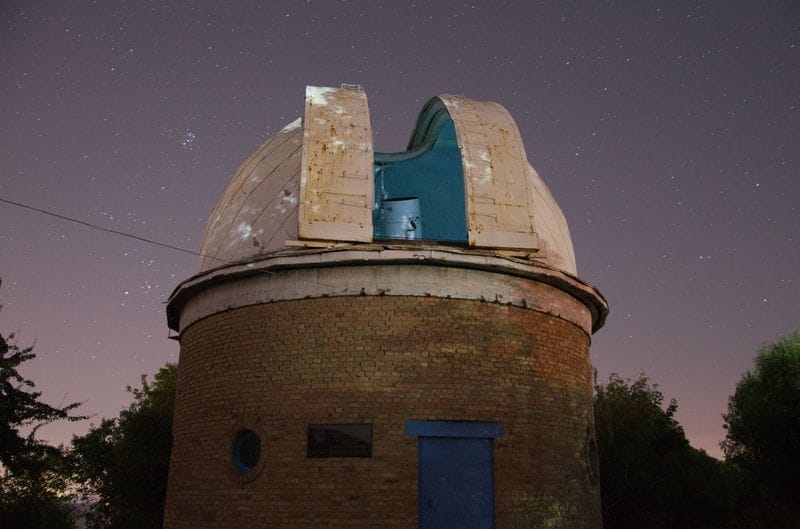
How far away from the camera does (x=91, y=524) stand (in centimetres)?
2025

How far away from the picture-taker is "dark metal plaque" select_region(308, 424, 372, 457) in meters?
8.69

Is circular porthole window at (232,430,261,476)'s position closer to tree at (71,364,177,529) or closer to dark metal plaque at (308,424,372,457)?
dark metal plaque at (308,424,372,457)

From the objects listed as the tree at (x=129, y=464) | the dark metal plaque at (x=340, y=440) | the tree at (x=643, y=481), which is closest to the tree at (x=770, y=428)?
the tree at (x=643, y=481)

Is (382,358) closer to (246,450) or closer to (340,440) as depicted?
(340,440)

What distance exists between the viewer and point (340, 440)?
8734mm

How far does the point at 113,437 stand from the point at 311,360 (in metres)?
13.4

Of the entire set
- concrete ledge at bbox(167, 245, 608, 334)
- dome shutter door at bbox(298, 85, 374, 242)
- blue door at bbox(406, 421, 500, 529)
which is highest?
dome shutter door at bbox(298, 85, 374, 242)

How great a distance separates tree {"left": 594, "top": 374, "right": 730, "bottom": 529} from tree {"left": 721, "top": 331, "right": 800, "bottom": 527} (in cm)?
114

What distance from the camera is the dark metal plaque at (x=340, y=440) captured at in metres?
8.69

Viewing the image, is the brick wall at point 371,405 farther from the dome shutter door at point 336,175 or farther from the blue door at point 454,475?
the dome shutter door at point 336,175

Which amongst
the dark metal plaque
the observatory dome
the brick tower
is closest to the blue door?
the brick tower

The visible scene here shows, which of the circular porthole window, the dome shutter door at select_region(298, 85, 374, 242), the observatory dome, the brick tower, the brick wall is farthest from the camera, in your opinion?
the observatory dome

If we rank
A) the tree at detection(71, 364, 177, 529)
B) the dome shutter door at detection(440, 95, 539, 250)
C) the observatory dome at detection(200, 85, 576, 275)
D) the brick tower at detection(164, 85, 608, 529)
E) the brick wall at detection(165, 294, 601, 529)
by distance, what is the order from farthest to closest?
the tree at detection(71, 364, 177, 529) → the dome shutter door at detection(440, 95, 539, 250) → the observatory dome at detection(200, 85, 576, 275) → the brick tower at detection(164, 85, 608, 529) → the brick wall at detection(165, 294, 601, 529)

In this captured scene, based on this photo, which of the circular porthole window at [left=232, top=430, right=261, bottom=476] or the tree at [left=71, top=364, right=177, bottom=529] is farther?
the tree at [left=71, top=364, right=177, bottom=529]
